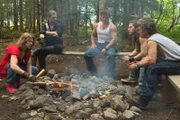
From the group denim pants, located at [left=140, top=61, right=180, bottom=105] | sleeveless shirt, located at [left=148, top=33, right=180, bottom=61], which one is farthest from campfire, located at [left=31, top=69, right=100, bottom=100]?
sleeveless shirt, located at [left=148, top=33, right=180, bottom=61]

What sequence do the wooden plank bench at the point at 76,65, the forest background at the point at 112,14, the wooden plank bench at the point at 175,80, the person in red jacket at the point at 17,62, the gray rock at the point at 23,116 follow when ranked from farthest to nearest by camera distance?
the forest background at the point at 112,14 → the wooden plank bench at the point at 76,65 → the person in red jacket at the point at 17,62 → the gray rock at the point at 23,116 → the wooden plank bench at the point at 175,80

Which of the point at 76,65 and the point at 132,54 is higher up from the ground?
the point at 132,54

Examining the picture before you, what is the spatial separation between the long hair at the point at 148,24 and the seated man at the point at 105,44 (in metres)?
1.94

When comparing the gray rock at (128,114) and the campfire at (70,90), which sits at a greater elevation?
the campfire at (70,90)

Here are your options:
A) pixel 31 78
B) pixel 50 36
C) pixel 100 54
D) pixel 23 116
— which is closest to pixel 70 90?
pixel 31 78

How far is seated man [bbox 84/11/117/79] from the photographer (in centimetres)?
583

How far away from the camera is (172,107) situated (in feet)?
13.9

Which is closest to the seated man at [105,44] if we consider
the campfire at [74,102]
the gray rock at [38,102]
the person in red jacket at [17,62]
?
the campfire at [74,102]

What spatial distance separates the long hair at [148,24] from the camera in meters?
3.84

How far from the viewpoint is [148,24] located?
3873 mm

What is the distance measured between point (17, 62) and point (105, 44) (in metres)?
2.31

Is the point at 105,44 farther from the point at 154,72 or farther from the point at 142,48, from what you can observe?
the point at 154,72

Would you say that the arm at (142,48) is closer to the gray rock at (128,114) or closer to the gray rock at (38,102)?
the gray rock at (128,114)

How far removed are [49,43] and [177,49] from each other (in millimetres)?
3468
